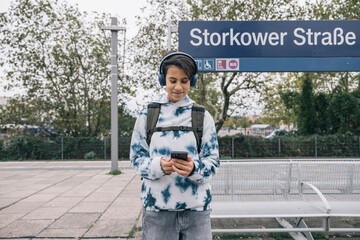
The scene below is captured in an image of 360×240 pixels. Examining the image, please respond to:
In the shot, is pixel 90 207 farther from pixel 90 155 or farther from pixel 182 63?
pixel 90 155

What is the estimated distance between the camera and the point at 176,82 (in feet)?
5.31

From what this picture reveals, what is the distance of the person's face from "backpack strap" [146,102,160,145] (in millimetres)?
115

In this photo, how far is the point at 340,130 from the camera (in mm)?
17516

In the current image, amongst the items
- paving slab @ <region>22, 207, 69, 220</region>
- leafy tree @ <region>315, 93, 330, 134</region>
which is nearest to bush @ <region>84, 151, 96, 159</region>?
paving slab @ <region>22, 207, 69, 220</region>

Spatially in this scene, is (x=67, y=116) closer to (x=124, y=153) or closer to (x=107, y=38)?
(x=124, y=153)

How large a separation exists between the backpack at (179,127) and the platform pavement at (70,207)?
2.74 meters

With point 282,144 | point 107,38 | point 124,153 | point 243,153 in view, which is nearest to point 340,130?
point 282,144

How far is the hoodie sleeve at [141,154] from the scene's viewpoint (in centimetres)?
150

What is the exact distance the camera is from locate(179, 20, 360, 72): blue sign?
4.63m

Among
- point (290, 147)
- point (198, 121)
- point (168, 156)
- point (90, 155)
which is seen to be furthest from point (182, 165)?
point (290, 147)

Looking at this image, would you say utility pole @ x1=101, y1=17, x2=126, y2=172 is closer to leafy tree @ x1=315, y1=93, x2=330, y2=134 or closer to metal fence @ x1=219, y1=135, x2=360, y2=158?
metal fence @ x1=219, y1=135, x2=360, y2=158

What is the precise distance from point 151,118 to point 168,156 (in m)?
0.25

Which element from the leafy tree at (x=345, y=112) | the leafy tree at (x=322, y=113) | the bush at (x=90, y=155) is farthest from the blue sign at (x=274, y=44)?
the leafy tree at (x=322, y=113)

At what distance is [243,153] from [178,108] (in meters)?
15.6
